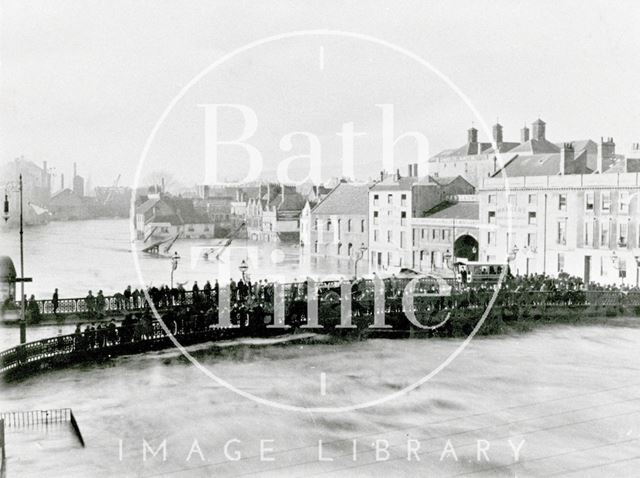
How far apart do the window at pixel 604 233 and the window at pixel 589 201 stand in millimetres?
994

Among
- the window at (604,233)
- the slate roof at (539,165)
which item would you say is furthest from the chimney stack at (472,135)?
the window at (604,233)

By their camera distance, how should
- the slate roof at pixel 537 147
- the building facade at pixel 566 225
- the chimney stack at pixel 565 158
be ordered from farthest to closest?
the slate roof at pixel 537 147 < the chimney stack at pixel 565 158 < the building facade at pixel 566 225

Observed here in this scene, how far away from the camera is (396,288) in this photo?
25.8 m

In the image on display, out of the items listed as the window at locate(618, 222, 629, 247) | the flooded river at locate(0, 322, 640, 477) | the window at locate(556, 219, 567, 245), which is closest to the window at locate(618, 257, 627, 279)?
the window at locate(618, 222, 629, 247)

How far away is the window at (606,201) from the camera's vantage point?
83.0ft

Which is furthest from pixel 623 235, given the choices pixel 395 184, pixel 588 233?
pixel 395 184

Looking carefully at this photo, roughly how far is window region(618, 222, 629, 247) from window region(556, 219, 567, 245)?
3.43 metres

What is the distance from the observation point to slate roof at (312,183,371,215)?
42.8 m

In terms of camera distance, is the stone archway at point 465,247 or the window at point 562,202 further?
the stone archway at point 465,247

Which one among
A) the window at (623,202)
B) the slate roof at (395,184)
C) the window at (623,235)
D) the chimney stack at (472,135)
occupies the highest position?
the chimney stack at (472,135)

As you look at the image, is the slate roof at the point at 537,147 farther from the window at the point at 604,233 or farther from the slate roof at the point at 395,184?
the slate roof at the point at 395,184

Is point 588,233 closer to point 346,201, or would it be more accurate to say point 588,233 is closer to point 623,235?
point 623,235

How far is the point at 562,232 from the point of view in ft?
90.7

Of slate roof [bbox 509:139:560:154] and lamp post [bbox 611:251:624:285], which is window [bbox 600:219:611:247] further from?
slate roof [bbox 509:139:560:154]
